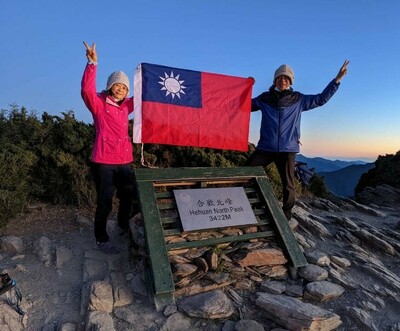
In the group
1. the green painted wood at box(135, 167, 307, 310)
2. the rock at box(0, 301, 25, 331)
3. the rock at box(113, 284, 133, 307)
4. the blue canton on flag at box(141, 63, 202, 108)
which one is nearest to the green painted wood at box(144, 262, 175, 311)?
the green painted wood at box(135, 167, 307, 310)

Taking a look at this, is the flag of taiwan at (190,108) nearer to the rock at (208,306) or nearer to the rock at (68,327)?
the rock at (208,306)

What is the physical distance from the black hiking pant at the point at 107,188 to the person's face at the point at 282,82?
2777mm

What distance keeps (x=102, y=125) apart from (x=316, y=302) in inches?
142

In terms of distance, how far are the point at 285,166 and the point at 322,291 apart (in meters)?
2.06

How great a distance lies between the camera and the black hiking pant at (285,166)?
5.43m

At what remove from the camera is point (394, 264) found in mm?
5469

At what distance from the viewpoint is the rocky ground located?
3615 mm

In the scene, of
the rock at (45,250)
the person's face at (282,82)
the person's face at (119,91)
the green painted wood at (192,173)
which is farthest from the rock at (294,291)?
the person's face at (119,91)

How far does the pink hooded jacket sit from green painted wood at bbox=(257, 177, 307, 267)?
2.26 meters

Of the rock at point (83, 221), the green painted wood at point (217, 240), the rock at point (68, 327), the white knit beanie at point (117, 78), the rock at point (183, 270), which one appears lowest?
the rock at point (68, 327)

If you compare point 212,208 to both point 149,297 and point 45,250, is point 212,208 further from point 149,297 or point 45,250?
point 45,250

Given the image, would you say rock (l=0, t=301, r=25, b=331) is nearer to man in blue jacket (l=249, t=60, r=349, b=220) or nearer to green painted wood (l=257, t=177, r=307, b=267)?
green painted wood (l=257, t=177, r=307, b=267)

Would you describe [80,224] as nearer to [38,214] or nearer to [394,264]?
[38,214]

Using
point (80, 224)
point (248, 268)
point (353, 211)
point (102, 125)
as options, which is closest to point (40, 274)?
point (80, 224)
